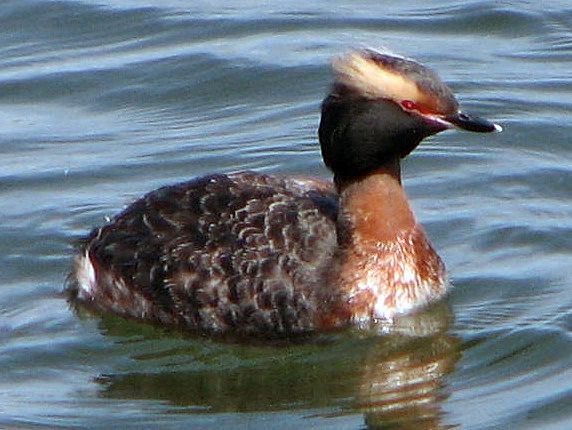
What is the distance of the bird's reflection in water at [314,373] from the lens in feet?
36.0

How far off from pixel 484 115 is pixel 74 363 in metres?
4.92

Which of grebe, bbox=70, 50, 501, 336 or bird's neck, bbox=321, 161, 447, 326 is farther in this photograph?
bird's neck, bbox=321, 161, 447, 326

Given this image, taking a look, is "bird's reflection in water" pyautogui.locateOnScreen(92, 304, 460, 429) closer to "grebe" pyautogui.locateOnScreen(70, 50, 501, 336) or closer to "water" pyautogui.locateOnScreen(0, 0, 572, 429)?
"water" pyautogui.locateOnScreen(0, 0, 572, 429)

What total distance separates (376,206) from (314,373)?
1204 mm

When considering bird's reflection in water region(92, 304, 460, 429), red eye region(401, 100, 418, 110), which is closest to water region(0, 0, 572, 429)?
bird's reflection in water region(92, 304, 460, 429)

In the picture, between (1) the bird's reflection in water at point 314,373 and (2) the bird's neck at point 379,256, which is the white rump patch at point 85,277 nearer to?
(1) the bird's reflection in water at point 314,373

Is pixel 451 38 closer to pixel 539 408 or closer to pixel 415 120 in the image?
pixel 415 120

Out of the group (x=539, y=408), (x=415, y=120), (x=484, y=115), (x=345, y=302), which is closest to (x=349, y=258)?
(x=345, y=302)

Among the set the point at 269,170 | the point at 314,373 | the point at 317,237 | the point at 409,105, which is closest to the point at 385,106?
the point at 409,105

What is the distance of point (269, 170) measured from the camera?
14.5m

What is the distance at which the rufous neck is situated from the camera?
39.0ft

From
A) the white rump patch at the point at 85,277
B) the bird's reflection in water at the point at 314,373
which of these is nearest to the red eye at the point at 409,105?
the bird's reflection in water at the point at 314,373

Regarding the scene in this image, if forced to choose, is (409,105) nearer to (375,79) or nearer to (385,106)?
(385,106)

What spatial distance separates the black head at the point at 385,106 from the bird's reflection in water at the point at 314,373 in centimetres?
120
